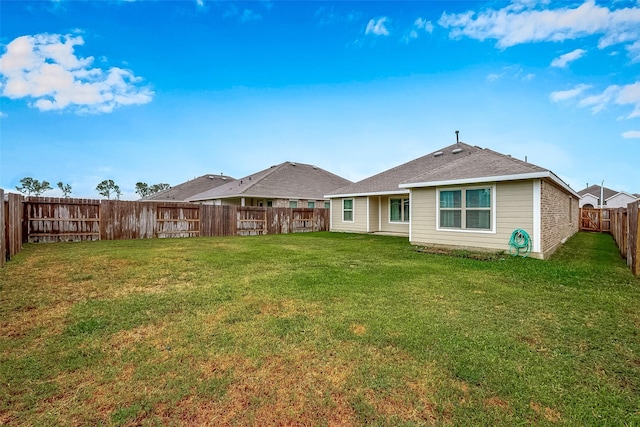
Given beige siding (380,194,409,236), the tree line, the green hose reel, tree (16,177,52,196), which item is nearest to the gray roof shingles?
beige siding (380,194,409,236)

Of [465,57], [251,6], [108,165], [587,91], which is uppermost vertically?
[251,6]

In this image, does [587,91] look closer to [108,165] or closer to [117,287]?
[117,287]

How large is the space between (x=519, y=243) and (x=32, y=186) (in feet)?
206

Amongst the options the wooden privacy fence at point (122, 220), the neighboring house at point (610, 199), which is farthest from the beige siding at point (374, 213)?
the neighboring house at point (610, 199)

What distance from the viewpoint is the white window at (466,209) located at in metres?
9.38

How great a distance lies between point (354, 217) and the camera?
17766 mm

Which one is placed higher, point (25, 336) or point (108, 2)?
point (108, 2)

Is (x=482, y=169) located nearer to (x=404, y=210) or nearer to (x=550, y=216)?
(x=550, y=216)

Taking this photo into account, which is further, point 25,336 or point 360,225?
point 360,225

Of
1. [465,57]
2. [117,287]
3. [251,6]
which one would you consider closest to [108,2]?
[251,6]

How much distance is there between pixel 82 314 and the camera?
3.71m

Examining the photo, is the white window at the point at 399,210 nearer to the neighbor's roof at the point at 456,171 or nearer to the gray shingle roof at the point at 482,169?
the neighbor's roof at the point at 456,171

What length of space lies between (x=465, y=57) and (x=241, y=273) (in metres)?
15.0

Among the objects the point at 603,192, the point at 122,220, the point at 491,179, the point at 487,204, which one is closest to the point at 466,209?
the point at 487,204
